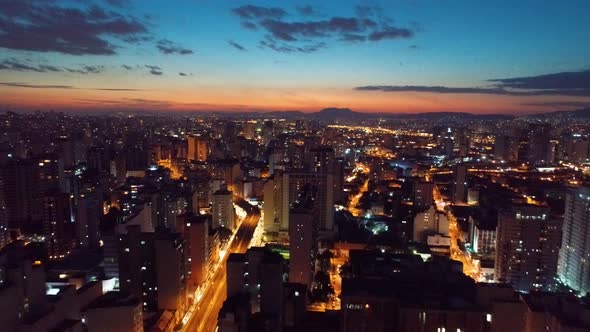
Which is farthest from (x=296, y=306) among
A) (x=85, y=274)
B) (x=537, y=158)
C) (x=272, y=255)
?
(x=537, y=158)

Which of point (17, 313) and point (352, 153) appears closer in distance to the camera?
point (17, 313)

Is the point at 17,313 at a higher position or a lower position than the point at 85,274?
higher

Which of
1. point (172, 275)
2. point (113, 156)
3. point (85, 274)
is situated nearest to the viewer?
point (172, 275)

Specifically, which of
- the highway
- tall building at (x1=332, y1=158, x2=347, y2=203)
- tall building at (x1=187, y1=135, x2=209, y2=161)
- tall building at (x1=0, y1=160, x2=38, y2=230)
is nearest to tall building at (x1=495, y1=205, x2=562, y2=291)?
the highway

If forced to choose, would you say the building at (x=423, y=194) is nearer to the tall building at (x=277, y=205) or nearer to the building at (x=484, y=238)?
the building at (x=484, y=238)

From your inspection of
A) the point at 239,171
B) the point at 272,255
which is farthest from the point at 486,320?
the point at 239,171

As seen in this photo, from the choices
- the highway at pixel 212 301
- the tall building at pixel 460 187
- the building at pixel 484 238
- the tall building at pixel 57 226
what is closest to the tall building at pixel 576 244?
the building at pixel 484 238

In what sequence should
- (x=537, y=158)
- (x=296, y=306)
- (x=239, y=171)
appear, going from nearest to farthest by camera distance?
(x=296, y=306) → (x=239, y=171) → (x=537, y=158)

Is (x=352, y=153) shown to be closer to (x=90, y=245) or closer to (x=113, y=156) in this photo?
(x=113, y=156)

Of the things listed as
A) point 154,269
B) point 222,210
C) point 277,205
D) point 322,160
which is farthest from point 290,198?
point 154,269
